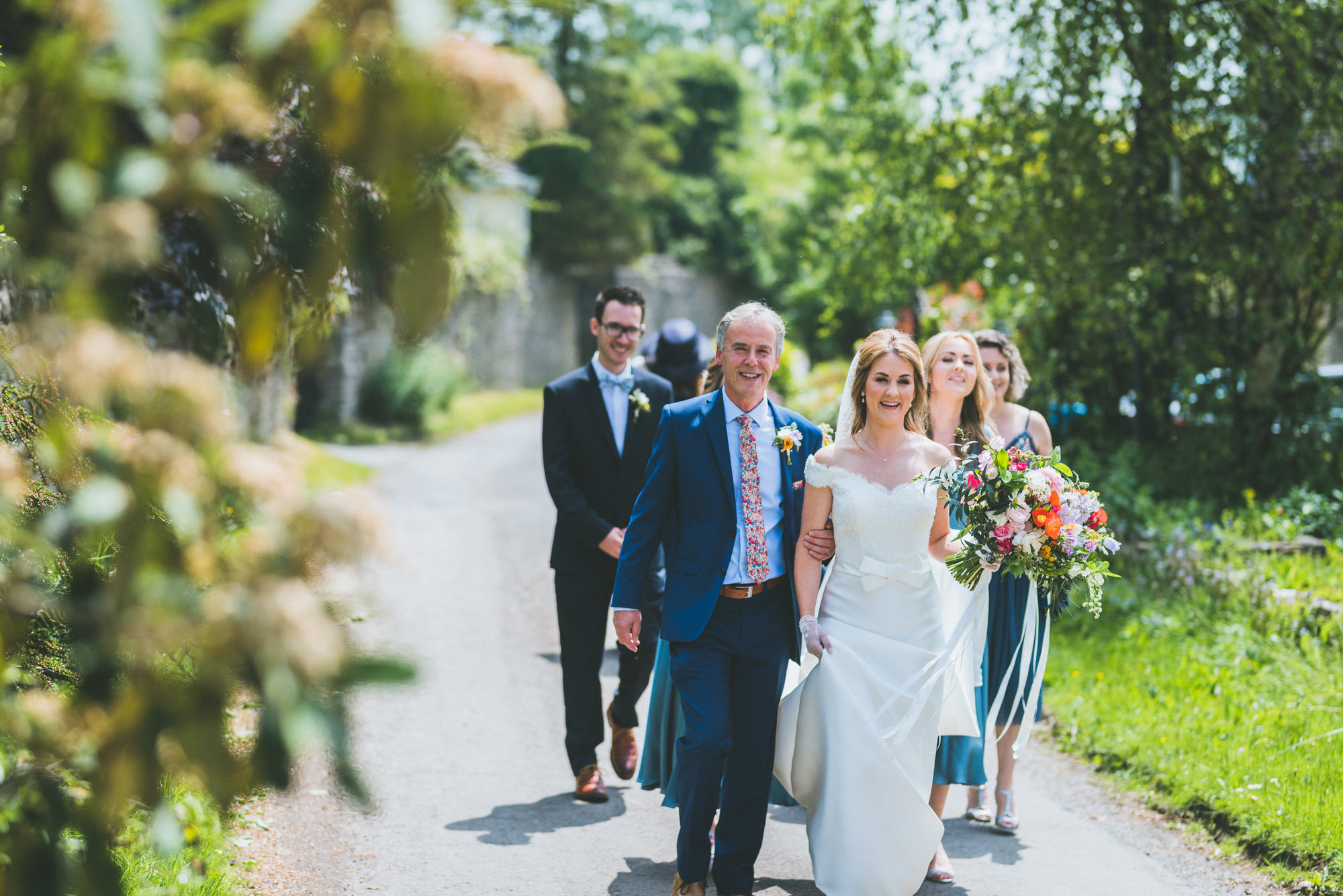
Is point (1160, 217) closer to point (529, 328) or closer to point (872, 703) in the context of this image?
point (872, 703)

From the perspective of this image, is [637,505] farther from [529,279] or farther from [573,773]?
[529,279]

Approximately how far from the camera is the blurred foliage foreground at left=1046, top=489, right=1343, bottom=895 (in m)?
5.24

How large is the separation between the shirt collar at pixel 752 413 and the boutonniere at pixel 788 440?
0.06m

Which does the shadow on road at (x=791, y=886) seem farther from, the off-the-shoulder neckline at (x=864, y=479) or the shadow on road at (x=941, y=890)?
the off-the-shoulder neckline at (x=864, y=479)

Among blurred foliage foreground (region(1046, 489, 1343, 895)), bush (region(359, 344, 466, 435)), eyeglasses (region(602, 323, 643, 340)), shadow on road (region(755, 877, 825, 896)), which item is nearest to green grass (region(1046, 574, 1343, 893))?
blurred foliage foreground (region(1046, 489, 1343, 895))

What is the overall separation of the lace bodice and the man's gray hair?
1.69 feet

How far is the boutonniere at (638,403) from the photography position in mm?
5906

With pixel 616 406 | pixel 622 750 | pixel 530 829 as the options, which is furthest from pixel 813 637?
pixel 616 406

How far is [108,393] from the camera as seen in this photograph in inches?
63.4

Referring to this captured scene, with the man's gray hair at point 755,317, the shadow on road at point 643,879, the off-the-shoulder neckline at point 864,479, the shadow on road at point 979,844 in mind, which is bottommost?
the shadow on road at point 643,879

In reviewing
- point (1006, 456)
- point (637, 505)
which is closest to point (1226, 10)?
point (1006, 456)

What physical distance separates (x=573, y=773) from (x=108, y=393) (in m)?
4.55

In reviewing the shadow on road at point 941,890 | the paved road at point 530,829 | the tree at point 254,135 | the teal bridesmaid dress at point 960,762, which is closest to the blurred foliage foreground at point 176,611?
the tree at point 254,135

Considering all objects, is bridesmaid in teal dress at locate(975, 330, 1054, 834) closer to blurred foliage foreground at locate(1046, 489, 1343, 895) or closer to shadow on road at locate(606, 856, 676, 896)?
blurred foliage foreground at locate(1046, 489, 1343, 895)
